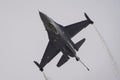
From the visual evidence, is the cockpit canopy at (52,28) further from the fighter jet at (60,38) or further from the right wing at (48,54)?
the right wing at (48,54)

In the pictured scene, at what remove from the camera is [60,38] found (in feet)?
202

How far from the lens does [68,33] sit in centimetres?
6712

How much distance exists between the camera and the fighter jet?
60750 millimetres

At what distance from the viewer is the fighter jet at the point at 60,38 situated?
60.8 m

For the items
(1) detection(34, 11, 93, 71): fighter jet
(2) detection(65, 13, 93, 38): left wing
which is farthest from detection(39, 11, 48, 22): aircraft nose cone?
(2) detection(65, 13, 93, 38): left wing

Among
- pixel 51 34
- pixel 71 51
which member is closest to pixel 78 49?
pixel 71 51

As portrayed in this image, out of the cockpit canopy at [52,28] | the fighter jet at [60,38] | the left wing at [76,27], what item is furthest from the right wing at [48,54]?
the cockpit canopy at [52,28]

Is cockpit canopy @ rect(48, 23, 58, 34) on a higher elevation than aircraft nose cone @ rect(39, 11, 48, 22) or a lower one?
lower

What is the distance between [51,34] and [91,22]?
1065 centimetres

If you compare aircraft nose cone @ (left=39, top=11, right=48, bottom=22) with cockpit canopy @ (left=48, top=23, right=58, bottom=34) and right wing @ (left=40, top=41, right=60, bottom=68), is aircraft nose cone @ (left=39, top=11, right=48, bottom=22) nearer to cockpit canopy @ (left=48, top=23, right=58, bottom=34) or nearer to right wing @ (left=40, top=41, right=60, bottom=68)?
cockpit canopy @ (left=48, top=23, right=58, bottom=34)

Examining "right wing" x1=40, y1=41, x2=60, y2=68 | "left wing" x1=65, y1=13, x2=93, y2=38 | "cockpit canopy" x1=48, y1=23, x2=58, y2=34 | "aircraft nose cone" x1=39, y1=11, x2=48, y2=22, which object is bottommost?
"right wing" x1=40, y1=41, x2=60, y2=68

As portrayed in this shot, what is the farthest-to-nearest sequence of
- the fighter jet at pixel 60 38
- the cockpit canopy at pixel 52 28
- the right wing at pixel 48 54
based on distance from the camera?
1. the right wing at pixel 48 54
2. the fighter jet at pixel 60 38
3. the cockpit canopy at pixel 52 28

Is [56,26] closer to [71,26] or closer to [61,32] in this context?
[61,32]

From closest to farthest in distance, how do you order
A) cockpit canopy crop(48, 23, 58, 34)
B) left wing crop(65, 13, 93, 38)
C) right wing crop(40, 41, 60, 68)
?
1. cockpit canopy crop(48, 23, 58, 34)
2. left wing crop(65, 13, 93, 38)
3. right wing crop(40, 41, 60, 68)
